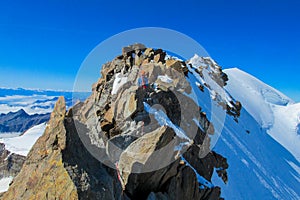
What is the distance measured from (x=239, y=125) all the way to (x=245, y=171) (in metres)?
11.6

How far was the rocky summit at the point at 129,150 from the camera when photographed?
8.34 m

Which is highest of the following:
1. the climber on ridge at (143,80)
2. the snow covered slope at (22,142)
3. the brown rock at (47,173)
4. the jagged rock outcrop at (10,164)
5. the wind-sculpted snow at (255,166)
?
the climber on ridge at (143,80)

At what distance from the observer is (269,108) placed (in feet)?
195

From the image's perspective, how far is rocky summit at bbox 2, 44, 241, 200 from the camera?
834cm

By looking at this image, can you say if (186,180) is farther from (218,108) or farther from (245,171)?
(218,108)

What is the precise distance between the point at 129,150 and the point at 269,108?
5389 cm

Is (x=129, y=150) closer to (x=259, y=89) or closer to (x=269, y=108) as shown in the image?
(x=269, y=108)

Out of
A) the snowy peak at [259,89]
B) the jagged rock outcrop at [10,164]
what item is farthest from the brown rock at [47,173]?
the jagged rock outcrop at [10,164]

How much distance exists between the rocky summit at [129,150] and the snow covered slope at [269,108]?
74.5 feet

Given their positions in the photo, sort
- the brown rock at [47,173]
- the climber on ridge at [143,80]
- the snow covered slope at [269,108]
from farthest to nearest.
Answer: the snow covered slope at [269,108] < the climber on ridge at [143,80] < the brown rock at [47,173]

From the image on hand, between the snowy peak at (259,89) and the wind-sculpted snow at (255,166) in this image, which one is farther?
the snowy peak at (259,89)

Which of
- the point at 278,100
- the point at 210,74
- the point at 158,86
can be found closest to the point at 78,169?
the point at 158,86

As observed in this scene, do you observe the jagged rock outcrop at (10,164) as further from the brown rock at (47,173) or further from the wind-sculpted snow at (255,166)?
the brown rock at (47,173)

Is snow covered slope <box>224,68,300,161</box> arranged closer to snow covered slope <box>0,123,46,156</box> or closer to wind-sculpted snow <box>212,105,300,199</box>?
wind-sculpted snow <box>212,105,300,199</box>
